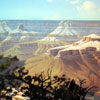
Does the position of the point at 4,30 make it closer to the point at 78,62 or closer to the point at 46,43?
the point at 46,43

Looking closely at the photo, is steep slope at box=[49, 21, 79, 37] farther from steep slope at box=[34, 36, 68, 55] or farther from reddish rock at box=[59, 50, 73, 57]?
reddish rock at box=[59, 50, 73, 57]

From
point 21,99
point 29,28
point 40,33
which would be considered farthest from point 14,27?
point 21,99

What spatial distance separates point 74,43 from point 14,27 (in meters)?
2.50

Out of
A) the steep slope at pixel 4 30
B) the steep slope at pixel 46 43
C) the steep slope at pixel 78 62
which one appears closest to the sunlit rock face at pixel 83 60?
the steep slope at pixel 78 62

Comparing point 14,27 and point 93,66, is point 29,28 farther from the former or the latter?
point 93,66

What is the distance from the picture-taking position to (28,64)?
23.1 feet

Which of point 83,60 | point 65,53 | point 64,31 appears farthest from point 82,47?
point 64,31

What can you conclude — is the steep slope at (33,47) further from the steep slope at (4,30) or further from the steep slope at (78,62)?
the steep slope at (4,30)

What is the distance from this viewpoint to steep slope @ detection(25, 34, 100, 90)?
6766 millimetres

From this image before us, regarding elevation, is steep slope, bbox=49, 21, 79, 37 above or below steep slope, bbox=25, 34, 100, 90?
above

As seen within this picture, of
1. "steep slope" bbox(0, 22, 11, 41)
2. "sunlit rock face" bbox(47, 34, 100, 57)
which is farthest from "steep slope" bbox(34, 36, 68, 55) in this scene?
"steep slope" bbox(0, 22, 11, 41)

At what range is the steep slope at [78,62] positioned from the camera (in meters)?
6.77

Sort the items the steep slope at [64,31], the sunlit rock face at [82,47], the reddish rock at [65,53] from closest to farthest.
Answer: the sunlit rock face at [82,47], the reddish rock at [65,53], the steep slope at [64,31]

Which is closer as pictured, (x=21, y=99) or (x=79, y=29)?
(x=21, y=99)
